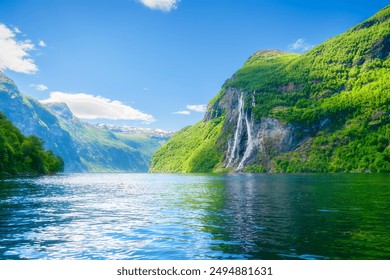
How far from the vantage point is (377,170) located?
196m

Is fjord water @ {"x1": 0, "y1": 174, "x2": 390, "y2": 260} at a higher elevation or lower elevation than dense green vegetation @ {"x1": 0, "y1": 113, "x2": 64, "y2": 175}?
lower

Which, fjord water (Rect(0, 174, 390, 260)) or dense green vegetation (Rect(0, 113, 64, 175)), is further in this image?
dense green vegetation (Rect(0, 113, 64, 175))

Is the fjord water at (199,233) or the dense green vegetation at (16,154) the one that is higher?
the dense green vegetation at (16,154)

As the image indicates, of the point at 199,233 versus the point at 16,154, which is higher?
the point at 16,154

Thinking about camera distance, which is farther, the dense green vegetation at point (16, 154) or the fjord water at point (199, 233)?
the dense green vegetation at point (16, 154)

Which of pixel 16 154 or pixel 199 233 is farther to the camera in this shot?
pixel 16 154
